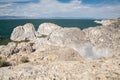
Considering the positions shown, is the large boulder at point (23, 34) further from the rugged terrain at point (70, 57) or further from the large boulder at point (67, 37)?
the large boulder at point (67, 37)

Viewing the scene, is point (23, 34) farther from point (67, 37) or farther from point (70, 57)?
point (70, 57)

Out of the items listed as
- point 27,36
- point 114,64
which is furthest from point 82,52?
point 27,36

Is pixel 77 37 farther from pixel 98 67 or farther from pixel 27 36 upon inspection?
pixel 27 36

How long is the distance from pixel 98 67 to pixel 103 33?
9.72m

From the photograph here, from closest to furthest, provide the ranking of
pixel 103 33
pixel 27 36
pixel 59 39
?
pixel 103 33, pixel 59 39, pixel 27 36

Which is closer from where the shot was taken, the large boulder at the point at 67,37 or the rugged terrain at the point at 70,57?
the rugged terrain at the point at 70,57

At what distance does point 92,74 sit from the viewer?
728cm

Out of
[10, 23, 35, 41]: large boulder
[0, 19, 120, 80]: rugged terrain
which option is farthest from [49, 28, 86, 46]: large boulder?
[10, 23, 35, 41]: large boulder

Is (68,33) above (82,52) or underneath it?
above

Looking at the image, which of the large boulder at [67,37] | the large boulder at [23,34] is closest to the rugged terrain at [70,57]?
the large boulder at [67,37]

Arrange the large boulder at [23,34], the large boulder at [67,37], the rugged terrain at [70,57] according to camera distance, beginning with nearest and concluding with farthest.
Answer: the rugged terrain at [70,57], the large boulder at [67,37], the large boulder at [23,34]

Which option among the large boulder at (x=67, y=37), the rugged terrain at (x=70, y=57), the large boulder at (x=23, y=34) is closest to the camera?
the rugged terrain at (x=70, y=57)

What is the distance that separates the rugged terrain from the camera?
286 inches

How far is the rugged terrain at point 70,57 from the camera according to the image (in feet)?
23.8
